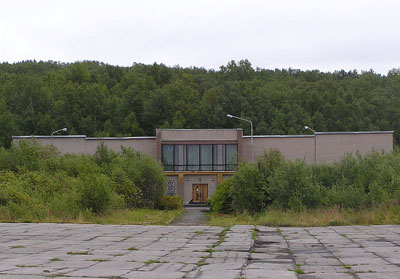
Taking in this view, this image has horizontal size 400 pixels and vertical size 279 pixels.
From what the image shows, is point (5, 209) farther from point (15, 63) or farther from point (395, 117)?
point (15, 63)

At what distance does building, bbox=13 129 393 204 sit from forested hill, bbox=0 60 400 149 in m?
26.8

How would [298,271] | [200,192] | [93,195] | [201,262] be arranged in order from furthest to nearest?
[200,192]
[93,195]
[201,262]
[298,271]

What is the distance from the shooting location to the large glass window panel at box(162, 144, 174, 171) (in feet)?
187

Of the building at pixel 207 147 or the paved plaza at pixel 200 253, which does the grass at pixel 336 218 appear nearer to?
the paved plaza at pixel 200 253

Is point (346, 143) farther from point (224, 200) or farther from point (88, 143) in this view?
point (88, 143)

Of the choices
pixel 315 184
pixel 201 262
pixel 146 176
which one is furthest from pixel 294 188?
pixel 201 262

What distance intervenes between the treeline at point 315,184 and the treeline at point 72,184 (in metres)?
7.72

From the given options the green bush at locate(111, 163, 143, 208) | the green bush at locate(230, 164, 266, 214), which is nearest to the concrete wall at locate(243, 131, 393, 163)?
the green bush at locate(111, 163, 143, 208)

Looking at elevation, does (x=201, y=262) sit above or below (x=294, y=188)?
above

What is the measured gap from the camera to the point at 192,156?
57.6 m

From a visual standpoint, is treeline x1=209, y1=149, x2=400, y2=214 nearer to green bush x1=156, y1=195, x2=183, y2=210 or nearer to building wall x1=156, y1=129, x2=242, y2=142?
green bush x1=156, y1=195, x2=183, y2=210

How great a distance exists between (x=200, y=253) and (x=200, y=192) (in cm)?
4210

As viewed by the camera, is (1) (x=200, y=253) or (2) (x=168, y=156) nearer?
(1) (x=200, y=253)

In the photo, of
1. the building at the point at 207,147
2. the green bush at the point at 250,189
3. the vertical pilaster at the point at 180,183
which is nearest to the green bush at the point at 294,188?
the green bush at the point at 250,189
